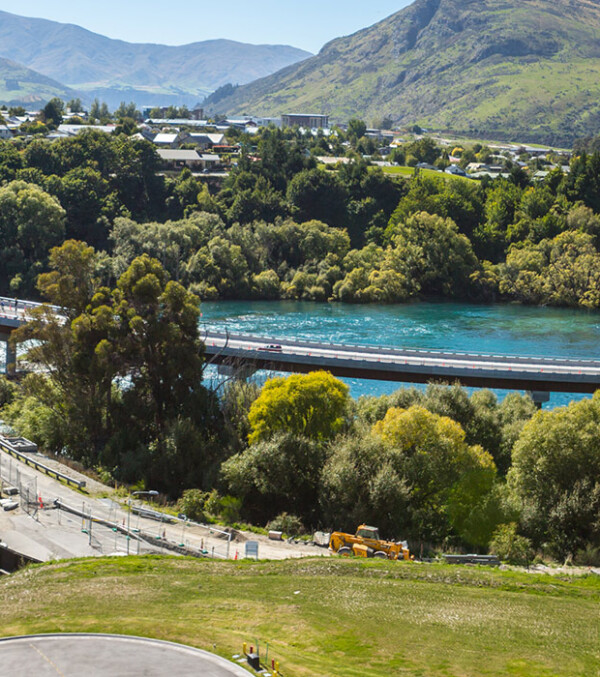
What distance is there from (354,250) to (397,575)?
316 ft

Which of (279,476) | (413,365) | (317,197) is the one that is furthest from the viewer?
(317,197)

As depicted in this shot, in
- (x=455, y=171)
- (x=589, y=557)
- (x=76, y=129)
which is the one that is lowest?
(x=589, y=557)

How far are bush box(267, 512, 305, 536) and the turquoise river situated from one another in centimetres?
3011

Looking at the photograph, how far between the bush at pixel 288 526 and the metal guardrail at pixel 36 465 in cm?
880

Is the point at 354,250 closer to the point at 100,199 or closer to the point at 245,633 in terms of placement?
the point at 100,199

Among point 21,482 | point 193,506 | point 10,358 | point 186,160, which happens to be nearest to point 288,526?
point 193,506

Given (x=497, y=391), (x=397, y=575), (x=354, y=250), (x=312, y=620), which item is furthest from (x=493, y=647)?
(x=354, y=250)

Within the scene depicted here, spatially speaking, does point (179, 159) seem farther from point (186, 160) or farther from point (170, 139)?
point (170, 139)

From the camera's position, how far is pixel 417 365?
62.9 metres

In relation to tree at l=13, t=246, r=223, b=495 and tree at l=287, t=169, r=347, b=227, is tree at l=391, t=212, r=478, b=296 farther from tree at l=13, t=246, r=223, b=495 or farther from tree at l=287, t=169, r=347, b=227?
tree at l=13, t=246, r=223, b=495

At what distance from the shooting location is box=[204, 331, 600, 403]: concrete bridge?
2436 inches

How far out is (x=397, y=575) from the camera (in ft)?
98.0

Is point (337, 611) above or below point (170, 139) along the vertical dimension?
below

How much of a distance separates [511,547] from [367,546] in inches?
231
